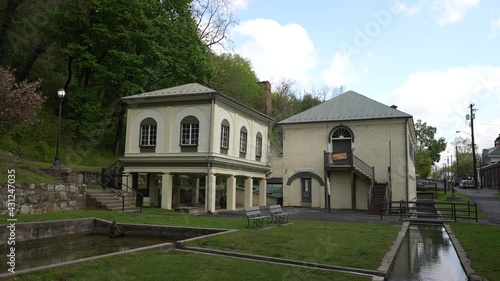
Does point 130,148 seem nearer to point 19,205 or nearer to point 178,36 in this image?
point 19,205

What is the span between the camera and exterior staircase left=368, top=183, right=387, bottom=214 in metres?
24.7

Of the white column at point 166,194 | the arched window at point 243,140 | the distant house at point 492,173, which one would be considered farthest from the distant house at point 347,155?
the distant house at point 492,173

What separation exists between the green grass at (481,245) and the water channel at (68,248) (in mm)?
9215

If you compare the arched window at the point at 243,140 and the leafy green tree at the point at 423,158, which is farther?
the leafy green tree at the point at 423,158

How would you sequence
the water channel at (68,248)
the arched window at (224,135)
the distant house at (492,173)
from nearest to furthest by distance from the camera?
the water channel at (68,248), the arched window at (224,135), the distant house at (492,173)

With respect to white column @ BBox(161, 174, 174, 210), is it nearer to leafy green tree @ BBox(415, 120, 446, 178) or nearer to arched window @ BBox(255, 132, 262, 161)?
arched window @ BBox(255, 132, 262, 161)

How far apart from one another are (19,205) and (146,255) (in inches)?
356

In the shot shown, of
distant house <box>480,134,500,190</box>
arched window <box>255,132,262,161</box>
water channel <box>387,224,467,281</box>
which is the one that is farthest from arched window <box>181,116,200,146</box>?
distant house <box>480,134,500,190</box>

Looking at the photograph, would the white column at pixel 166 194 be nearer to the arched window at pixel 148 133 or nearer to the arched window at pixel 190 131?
the arched window at pixel 190 131

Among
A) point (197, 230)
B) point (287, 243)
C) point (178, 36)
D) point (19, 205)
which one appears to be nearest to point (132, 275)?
point (287, 243)

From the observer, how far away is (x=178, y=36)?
34094 mm

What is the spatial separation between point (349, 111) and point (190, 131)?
13031 mm

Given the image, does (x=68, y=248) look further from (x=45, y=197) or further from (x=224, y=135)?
(x=224, y=135)

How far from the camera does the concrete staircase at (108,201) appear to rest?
19609 millimetres
